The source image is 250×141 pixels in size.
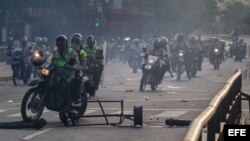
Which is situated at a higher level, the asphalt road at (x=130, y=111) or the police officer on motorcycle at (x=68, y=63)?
the police officer on motorcycle at (x=68, y=63)

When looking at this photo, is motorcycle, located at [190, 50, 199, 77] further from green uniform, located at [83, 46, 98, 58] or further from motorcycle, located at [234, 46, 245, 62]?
motorcycle, located at [234, 46, 245, 62]

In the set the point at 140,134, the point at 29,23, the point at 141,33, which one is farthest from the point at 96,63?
the point at 141,33

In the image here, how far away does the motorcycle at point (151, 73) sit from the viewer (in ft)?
89.0

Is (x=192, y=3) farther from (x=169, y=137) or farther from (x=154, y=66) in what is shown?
(x=169, y=137)

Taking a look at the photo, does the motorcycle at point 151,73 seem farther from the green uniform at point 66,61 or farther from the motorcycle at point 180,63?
the green uniform at point 66,61

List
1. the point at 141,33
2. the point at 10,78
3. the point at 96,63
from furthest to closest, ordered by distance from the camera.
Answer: the point at 141,33, the point at 10,78, the point at 96,63

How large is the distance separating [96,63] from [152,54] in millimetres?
4848

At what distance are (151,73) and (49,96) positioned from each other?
12229 mm

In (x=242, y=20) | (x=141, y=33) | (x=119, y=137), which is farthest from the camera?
(x=242, y=20)

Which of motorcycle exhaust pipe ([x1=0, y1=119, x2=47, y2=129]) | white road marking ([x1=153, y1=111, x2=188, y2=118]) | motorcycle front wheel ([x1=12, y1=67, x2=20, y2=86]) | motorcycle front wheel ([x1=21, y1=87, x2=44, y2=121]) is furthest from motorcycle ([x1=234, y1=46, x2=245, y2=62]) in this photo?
motorcycle exhaust pipe ([x1=0, y1=119, x2=47, y2=129])

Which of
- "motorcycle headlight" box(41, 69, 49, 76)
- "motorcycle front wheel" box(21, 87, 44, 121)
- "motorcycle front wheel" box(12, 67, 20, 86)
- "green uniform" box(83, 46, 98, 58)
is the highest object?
"motorcycle headlight" box(41, 69, 49, 76)

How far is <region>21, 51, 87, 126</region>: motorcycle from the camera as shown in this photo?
15.1 metres

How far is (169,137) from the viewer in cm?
1362

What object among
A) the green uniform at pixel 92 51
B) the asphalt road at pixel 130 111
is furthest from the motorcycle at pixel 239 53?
the green uniform at pixel 92 51
